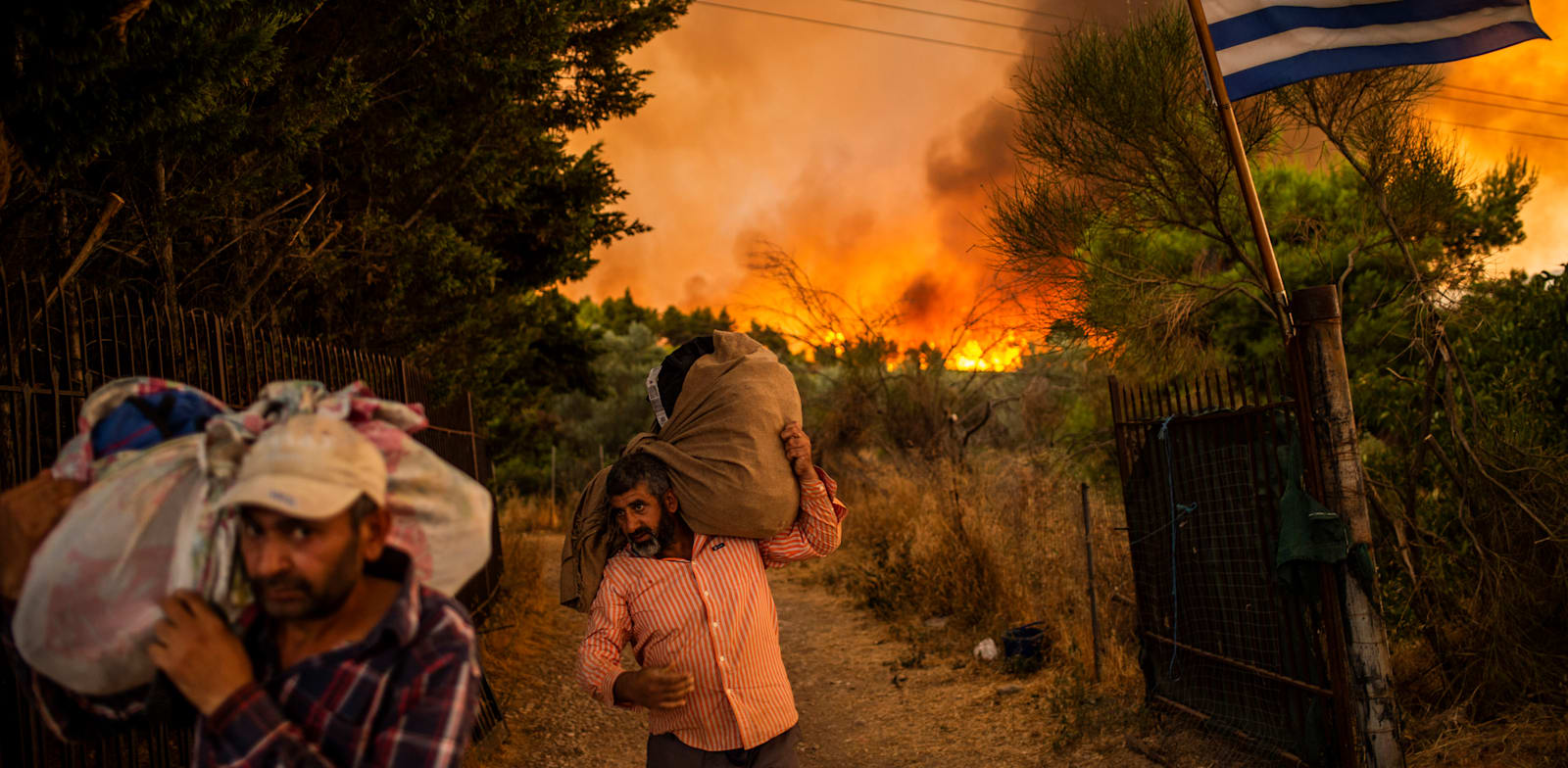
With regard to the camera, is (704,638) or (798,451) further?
(798,451)

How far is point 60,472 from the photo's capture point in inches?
58.3

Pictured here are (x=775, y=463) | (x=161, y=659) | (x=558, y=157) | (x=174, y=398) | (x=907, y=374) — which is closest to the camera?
(x=161, y=659)

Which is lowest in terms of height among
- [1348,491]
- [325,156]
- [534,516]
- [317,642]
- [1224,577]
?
[1224,577]

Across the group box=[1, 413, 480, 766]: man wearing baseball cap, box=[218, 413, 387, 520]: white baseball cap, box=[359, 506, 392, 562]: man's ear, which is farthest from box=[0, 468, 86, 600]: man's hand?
box=[359, 506, 392, 562]: man's ear

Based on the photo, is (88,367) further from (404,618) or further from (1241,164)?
(1241,164)

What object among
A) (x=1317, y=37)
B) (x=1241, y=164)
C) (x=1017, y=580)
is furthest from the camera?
(x=1017, y=580)

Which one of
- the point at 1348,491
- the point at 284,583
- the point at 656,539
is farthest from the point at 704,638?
the point at 1348,491

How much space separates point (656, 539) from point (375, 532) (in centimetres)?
172

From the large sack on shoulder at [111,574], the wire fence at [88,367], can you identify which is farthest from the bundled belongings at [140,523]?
the wire fence at [88,367]

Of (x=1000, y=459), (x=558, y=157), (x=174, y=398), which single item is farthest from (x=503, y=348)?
(x=174, y=398)

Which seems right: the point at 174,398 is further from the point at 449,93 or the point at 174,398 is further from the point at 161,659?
the point at 449,93

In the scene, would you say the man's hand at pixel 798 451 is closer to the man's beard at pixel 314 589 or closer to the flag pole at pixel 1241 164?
the man's beard at pixel 314 589

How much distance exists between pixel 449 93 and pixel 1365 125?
6737mm

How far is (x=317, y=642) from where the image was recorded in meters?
1.47
